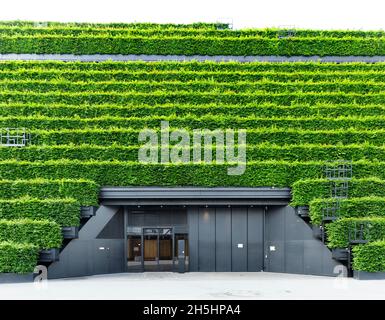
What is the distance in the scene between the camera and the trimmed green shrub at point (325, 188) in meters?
24.6

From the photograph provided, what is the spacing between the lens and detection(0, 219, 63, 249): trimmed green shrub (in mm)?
22359

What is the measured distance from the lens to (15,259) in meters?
21.1

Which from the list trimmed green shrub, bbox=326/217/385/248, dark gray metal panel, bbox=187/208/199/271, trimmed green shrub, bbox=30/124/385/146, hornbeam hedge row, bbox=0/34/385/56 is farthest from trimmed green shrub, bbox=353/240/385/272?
hornbeam hedge row, bbox=0/34/385/56

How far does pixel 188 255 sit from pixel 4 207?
28.0ft

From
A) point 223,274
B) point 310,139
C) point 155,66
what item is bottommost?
point 223,274

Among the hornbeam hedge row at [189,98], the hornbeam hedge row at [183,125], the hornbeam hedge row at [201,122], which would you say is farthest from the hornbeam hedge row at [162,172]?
the hornbeam hedge row at [189,98]

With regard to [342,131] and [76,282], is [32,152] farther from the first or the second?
[342,131]

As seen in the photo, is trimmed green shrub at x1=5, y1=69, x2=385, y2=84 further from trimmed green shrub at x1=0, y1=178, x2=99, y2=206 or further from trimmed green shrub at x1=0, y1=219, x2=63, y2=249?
trimmed green shrub at x1=0, y1=219, x2=63, y2=249

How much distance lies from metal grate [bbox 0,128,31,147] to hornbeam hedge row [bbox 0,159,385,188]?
1.22m

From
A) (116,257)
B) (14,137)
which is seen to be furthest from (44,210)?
(14,137)

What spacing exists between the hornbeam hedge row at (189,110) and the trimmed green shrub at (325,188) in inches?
203

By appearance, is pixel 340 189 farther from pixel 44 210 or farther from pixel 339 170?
pixel 44 210

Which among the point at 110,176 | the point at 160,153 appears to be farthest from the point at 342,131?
the point at 110,176

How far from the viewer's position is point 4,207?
77.4 ft
